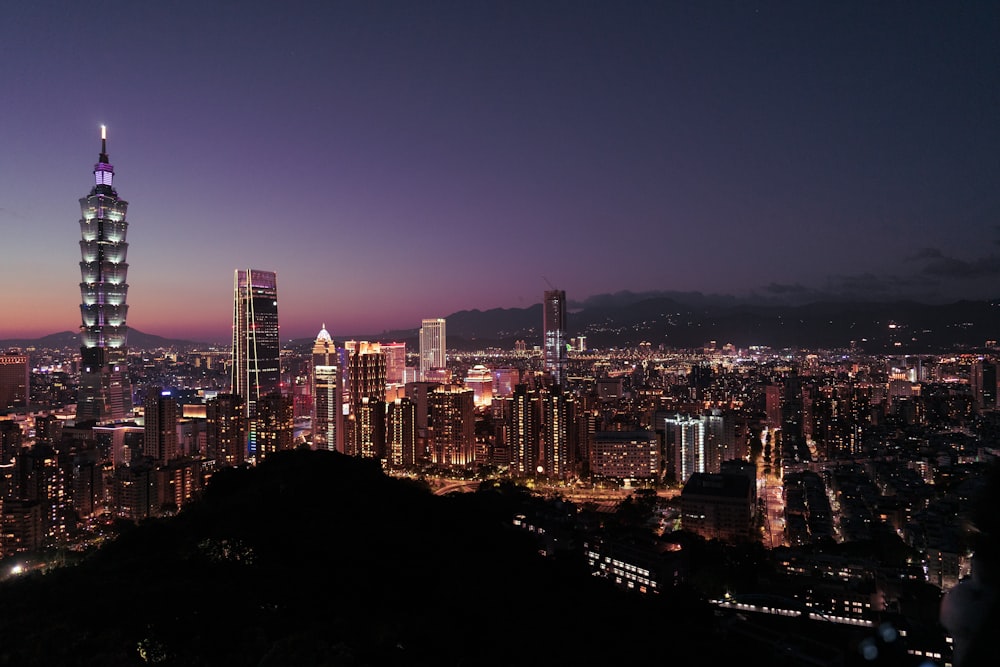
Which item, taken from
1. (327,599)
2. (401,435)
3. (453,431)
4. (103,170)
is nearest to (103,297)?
(103,170)

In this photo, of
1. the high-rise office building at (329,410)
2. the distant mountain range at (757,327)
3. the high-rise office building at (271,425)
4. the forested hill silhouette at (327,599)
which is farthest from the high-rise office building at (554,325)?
the forested hill silhouette at (327,599)

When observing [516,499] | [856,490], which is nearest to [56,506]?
[516,499]

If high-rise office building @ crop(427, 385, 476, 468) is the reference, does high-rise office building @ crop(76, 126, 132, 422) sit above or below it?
above

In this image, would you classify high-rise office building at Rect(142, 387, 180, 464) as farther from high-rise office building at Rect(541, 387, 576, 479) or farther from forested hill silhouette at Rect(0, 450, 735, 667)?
forested hill silhouette at Rect(0, 450, 735, 667)

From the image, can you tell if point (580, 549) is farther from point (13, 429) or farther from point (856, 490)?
point (13, 429)

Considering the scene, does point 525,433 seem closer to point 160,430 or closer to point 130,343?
point 160,430

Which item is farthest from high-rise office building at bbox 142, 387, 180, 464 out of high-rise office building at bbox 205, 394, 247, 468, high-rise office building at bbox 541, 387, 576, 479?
high-rise office building at bbox 541, 387, 576, 479
